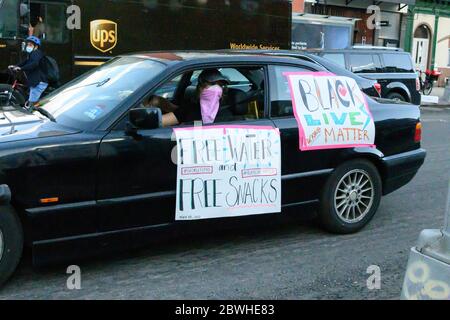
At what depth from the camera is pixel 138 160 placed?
3898mm

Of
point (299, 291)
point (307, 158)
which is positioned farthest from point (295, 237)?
point (299, 291)

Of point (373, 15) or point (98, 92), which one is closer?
point (98, 92)

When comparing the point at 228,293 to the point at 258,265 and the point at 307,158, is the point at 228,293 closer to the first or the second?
the point at 258,265

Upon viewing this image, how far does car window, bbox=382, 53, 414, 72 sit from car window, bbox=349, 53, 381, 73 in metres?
0.33

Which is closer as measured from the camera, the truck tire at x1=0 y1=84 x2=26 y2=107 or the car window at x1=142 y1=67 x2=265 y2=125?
the car window at x1=142 y1=67 x2=265 y2=125

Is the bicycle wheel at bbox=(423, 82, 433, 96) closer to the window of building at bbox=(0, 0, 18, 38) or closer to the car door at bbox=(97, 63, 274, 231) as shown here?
the window of building at bbox=(0, 0, 18, 38)

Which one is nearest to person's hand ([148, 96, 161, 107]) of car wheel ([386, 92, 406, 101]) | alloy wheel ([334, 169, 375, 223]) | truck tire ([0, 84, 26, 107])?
alloy wheel ([334, 169, 375, 223])

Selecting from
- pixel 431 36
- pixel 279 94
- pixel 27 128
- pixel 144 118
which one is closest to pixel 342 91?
pixel 279 94

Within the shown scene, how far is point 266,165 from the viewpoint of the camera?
14.4 ft

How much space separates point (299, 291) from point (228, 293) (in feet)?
1.62

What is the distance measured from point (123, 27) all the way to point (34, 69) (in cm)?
263

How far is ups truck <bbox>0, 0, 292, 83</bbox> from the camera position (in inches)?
415

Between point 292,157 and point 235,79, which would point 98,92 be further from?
point 292,157
